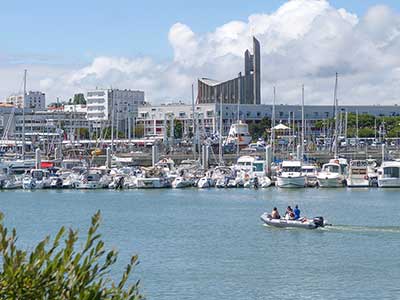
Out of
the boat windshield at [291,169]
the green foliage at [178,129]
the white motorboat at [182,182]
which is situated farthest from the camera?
the green foliage at [178,129]

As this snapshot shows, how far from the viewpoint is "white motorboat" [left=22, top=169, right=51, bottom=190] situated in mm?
98100

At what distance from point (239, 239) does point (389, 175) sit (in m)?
44.4

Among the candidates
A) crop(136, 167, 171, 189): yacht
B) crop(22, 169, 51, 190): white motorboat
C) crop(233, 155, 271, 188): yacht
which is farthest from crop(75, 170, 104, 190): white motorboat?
crop(233, 155, 271, 188): yacht

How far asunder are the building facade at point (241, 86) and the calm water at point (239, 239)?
3973 inches

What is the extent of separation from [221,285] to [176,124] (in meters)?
145

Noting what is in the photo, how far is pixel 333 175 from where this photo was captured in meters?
93.2

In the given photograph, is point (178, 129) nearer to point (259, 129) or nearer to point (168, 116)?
point (168, 116)

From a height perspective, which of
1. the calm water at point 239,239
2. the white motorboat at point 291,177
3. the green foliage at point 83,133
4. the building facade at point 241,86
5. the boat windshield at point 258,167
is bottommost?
the calm water at point 239,239

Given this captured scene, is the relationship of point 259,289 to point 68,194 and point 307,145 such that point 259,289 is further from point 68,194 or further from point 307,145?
point 307,145

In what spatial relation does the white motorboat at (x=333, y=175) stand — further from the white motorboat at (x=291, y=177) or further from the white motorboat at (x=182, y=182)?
the white motorboat at (x=182, y=182)

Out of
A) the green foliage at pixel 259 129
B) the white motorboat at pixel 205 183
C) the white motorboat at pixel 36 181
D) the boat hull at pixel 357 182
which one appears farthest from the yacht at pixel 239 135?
the boat hull at pixel 357 182

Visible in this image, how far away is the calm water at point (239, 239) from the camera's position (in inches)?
1406

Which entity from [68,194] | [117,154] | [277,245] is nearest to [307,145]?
[117,154]

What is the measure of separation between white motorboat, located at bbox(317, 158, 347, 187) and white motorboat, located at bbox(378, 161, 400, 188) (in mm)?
3951
